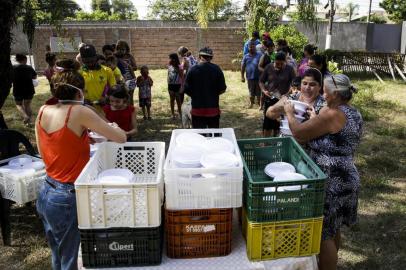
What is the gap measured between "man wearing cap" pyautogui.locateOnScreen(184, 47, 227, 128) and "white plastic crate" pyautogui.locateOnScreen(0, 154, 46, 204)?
2523mm

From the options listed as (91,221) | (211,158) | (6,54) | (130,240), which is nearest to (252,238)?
(211,158)

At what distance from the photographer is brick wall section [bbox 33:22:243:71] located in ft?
55.2

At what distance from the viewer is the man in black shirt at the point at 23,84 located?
26.7ft

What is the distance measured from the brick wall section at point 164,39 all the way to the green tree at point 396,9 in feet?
80.3

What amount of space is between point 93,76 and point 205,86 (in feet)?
5.04

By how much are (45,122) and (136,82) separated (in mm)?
5945

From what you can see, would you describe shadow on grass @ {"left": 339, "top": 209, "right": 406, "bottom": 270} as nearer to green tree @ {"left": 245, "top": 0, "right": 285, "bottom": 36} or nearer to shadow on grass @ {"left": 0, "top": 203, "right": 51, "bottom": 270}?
shadow on grass @ {"left": 0, "top": 203, "right": 51, "bottom": 270}

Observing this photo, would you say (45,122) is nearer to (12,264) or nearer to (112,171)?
(112,171)

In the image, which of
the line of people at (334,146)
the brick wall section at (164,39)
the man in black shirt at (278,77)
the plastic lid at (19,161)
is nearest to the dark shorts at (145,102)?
the man in black shirt at (278,77)

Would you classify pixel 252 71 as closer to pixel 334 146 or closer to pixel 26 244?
pixel 26 244

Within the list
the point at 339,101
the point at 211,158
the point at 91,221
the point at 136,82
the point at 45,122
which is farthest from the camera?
the point at 136,82

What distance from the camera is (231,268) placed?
89.0 inches

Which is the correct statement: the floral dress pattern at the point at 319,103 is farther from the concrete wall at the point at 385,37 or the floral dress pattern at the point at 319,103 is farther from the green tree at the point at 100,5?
the green tree at the point at 100,5

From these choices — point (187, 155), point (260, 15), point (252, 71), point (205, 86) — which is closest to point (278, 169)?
point (187, 155)
